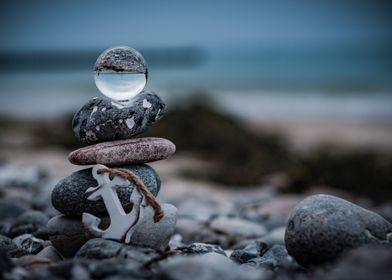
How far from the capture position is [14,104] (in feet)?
87.1

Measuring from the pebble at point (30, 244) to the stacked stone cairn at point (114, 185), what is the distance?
37 centimetres

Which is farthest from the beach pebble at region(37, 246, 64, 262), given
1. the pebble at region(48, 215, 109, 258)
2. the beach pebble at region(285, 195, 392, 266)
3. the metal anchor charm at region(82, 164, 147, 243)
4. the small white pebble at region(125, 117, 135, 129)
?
the beach pebble at region(285, 195, 392, 266)

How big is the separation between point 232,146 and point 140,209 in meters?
8.44

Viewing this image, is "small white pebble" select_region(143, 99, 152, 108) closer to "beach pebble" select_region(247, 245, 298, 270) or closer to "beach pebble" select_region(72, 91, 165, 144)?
"beach pebble" select_region(72, 91, 165, 144)

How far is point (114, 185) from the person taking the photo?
13.0ft

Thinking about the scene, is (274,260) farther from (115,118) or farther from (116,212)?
(115,118)

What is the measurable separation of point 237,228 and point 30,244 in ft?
7.75

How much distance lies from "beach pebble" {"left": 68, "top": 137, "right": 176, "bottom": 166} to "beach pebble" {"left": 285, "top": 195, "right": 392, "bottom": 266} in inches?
48.7

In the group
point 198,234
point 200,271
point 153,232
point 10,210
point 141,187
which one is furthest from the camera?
point 10,210

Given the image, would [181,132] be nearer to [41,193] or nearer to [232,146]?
[232,146]

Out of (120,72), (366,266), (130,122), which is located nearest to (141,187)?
(130,122)

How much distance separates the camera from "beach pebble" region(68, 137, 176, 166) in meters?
4.17

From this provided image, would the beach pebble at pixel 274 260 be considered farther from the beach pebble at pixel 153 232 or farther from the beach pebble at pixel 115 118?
the beach pebble at pixel 115 118

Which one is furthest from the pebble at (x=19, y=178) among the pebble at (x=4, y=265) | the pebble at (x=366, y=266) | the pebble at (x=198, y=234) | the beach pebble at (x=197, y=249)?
the pebble at (x=366, y=266)
